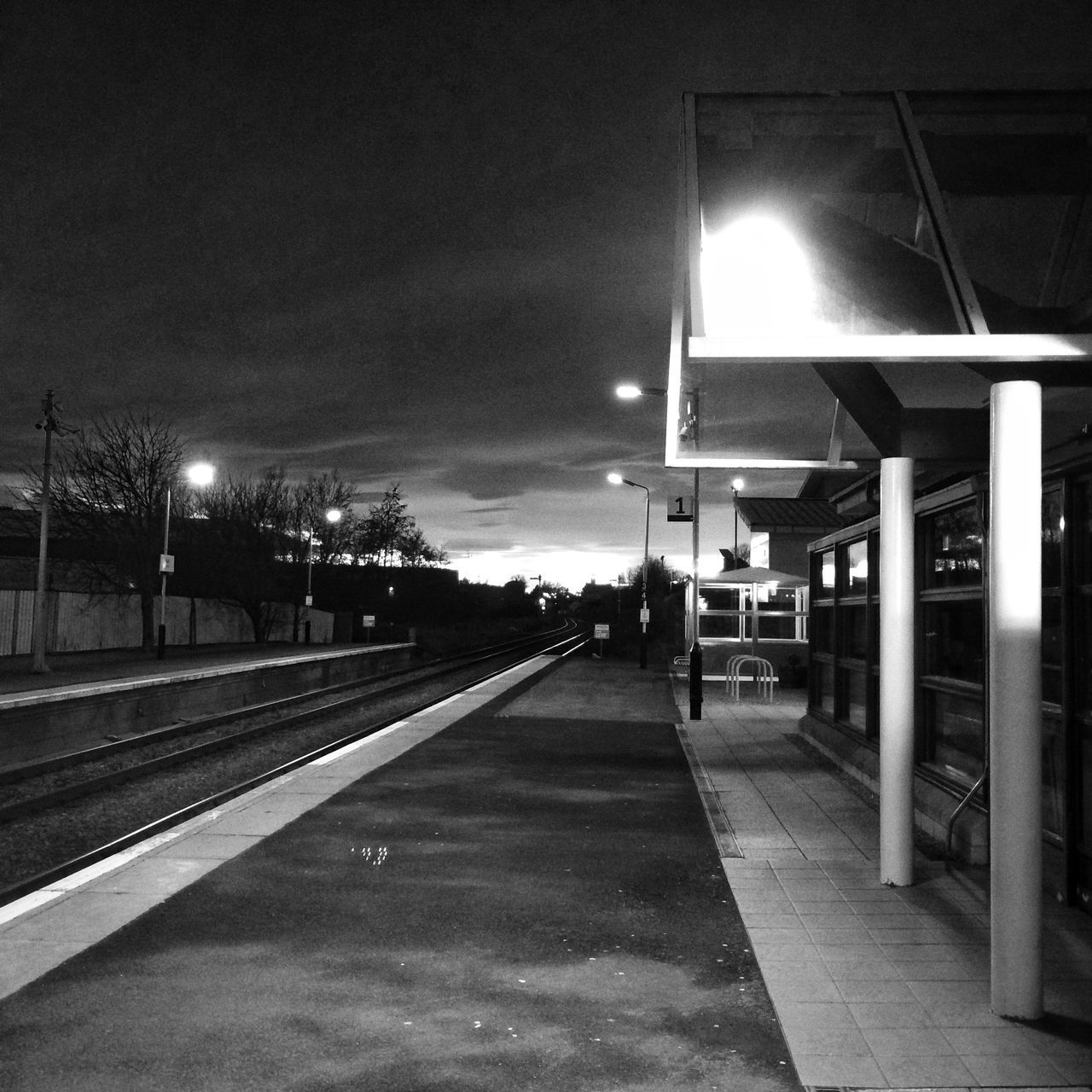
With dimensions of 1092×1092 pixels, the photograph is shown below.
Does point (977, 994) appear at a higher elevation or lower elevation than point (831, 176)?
lower

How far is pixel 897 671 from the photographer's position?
22.6ft

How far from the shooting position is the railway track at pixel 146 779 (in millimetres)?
8914

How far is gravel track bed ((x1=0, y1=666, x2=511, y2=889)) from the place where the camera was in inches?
357

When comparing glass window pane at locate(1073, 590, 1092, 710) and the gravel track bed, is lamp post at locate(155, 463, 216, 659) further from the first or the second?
glass window pane at locate(1073, 590, 1092, 710)

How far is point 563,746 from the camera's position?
14.4m

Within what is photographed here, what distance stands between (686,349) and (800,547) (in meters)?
36.8

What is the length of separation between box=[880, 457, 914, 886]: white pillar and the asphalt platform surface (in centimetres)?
114

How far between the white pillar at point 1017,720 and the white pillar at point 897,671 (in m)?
2.01

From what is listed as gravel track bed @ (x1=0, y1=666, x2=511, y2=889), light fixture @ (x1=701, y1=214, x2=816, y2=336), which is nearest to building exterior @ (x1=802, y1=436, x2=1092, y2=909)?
light fixture @ (x1=701, y1=214, x2=816, y2=336)

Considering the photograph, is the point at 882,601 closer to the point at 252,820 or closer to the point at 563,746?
the point at 252,820

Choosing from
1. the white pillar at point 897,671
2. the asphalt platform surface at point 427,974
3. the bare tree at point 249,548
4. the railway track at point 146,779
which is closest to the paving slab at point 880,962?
the asphalt platform surface at point 427,974

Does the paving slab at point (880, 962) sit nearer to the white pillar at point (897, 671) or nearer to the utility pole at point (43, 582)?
the white pillar at point (897, 671)

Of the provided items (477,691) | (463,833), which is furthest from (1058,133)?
(477,691)

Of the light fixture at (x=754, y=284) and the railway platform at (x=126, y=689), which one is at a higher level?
the light fixture at (x=754, y=284)
